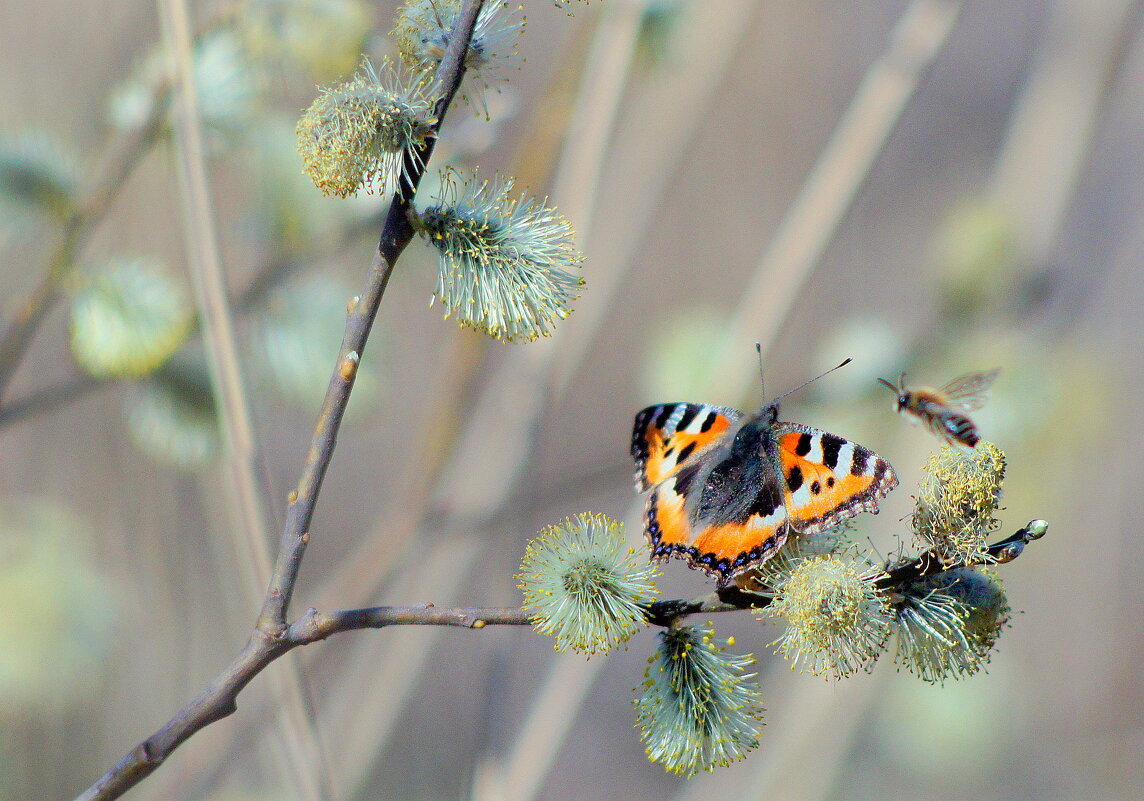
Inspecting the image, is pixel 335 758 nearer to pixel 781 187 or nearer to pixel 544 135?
pixel 544 135

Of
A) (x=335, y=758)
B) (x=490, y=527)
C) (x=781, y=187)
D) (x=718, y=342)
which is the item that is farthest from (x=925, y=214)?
(x=335, y=758)

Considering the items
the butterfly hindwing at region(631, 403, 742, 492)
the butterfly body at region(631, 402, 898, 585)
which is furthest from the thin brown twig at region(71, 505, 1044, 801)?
the butterfly hindwing at region(631, 403, 742, 492)

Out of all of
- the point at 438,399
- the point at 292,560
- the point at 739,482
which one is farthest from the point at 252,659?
the point at 438,399

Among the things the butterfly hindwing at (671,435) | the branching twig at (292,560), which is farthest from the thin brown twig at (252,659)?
the butterfly hindwing at (671,435)

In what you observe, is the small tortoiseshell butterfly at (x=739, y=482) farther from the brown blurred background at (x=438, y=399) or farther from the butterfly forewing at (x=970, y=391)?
A: the brown blurred background at (x=438, y=399)

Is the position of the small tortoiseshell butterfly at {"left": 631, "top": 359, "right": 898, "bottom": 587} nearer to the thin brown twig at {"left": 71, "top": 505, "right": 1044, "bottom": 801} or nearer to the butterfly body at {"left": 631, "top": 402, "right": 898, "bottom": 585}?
the butterfly body at {"left": 631, "top": 402, "right": 898, "bottom": 585}
